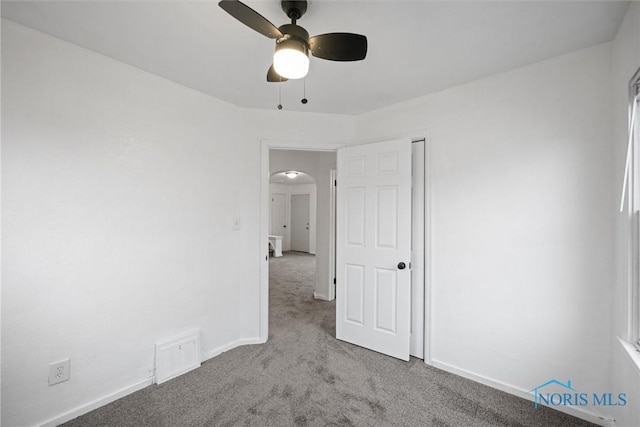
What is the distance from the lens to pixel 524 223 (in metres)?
2.07

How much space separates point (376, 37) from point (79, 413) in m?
3.10

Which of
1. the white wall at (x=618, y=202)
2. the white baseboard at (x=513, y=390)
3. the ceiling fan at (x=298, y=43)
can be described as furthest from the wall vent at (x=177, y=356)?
the white wall at (x=618, y=202)

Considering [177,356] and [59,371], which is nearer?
[59,371]

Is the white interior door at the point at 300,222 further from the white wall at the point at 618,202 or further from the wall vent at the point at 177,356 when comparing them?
the white wall at the point at 618,202

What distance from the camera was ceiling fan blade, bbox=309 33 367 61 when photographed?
136cm

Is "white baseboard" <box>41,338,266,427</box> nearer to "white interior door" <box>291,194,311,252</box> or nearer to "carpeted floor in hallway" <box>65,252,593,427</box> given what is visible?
"carpeted floor in hallway" <box>65,252,593,427</box>

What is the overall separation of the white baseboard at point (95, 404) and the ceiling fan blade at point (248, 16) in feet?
8.32

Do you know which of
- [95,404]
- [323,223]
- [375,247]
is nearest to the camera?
[95,404]

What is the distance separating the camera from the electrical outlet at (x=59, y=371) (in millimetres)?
1760

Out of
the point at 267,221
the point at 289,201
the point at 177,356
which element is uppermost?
the point at 289,201

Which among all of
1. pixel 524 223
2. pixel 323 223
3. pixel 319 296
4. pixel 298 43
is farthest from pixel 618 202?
pixel 319 296

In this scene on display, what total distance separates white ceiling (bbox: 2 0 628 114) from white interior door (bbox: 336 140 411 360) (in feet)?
2.43

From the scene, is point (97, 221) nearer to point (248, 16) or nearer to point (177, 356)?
point (177, 356)

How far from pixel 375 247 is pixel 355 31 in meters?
1.84
